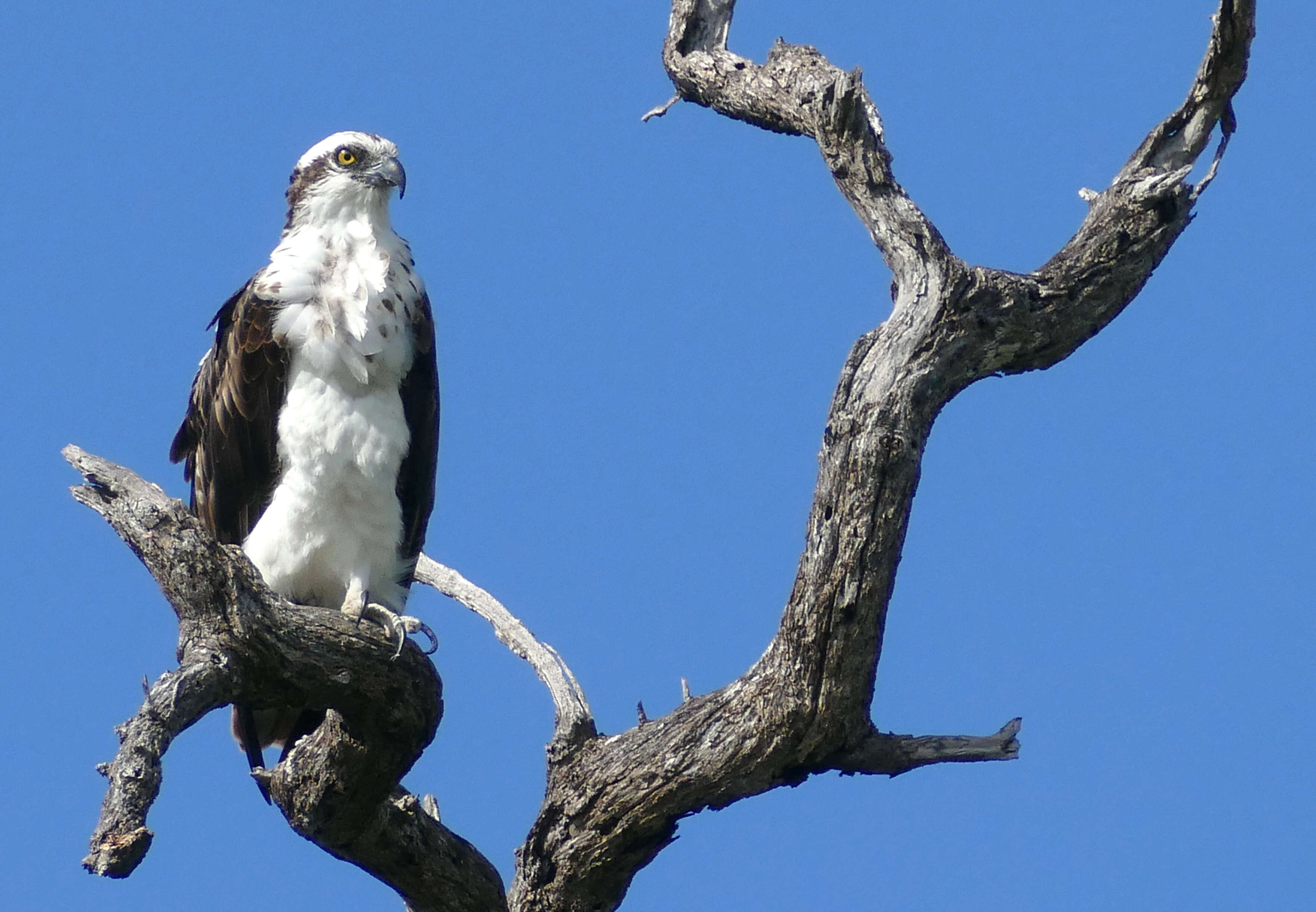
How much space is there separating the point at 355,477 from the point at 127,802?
2065mm

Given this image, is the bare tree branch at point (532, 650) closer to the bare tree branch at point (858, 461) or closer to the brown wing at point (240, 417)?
the bare tree branch at point (858, 461)

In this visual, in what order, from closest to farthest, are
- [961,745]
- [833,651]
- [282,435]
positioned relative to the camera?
[833,651], [961,745], [282,435]

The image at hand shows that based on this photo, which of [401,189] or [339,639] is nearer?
[339,639]

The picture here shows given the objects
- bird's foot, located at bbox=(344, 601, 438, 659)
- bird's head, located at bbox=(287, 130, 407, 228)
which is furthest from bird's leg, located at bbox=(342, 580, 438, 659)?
bird's head, located at bbox=(287, 130, 407, 228)

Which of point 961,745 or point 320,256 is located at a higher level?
point 320,256

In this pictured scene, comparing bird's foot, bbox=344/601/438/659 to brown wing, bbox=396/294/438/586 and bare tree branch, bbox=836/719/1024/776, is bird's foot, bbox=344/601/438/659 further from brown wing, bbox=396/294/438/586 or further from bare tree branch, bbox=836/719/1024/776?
bare tree branch, bbox=836/719/1024/776

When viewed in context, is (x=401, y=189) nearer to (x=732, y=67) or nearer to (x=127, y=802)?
(x=732, y=67)

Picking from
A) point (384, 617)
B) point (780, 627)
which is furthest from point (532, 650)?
point (780, 627)

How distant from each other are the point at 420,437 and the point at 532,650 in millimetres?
1023

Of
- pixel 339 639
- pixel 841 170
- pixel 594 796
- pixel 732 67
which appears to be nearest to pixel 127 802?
pixel 339 639

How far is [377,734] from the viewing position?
17.8ft

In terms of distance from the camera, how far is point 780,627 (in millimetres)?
5074

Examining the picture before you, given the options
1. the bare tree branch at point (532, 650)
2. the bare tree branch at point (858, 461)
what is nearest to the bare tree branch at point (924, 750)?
the bare tree branch at point (858, 461)

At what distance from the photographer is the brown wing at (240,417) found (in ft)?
19.4
